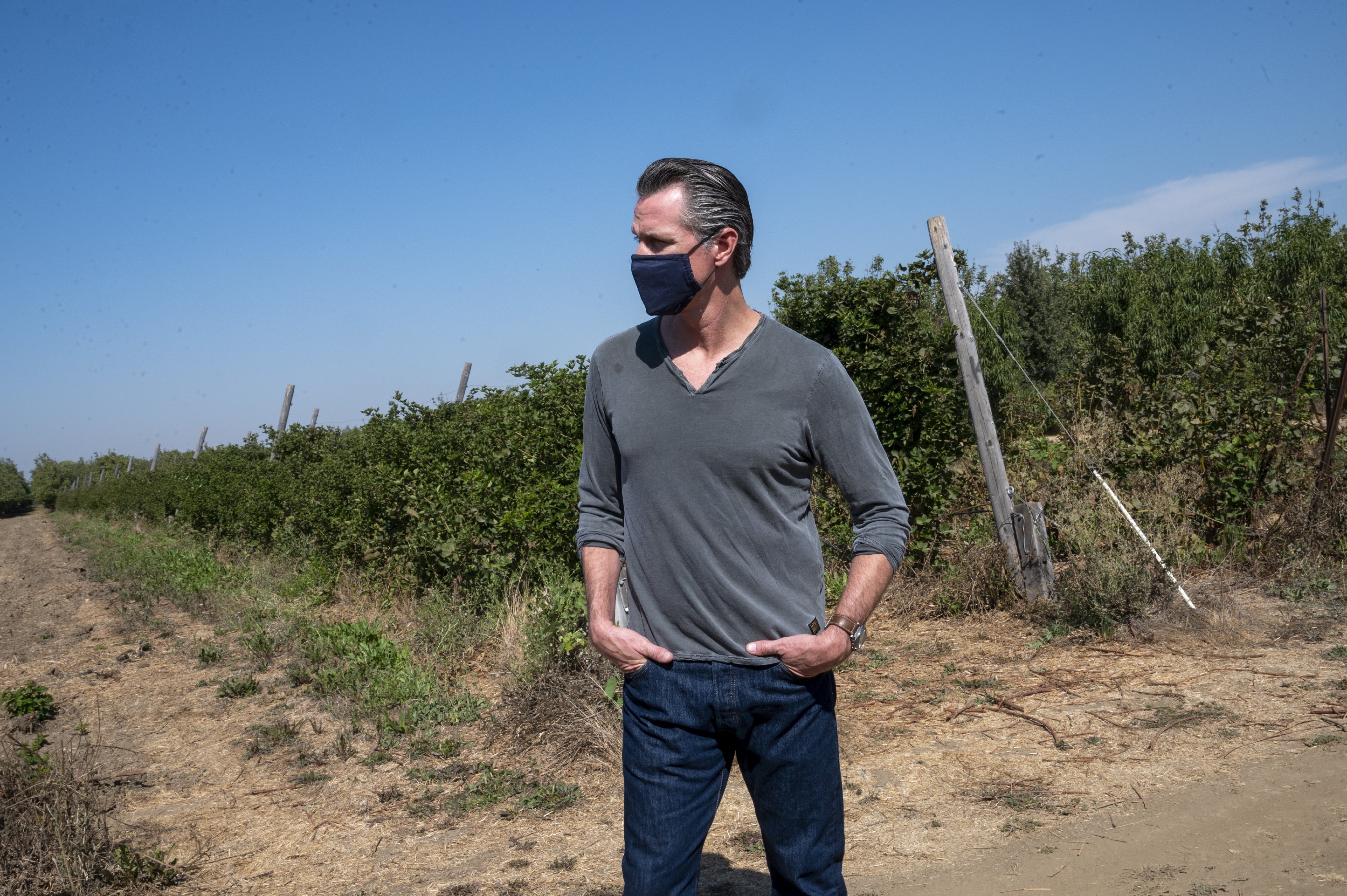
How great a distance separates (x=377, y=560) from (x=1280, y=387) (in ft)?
25.8

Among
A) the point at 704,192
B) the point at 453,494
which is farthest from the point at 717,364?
the point at 453,494

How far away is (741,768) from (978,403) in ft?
18.0

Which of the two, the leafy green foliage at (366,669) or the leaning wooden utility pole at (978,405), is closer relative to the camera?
the leafy green foliage at (366,669)

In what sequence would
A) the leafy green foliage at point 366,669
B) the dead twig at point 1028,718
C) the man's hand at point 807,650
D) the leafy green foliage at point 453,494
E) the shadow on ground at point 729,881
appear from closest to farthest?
the man's hand at point 807,650, the shadow on ground at point 729,881, the dead twig at point 1028,718, the leafy green foliage at point 366,669, the leafy green foliage at point 453,494

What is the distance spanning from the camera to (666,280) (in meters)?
→ 1.86

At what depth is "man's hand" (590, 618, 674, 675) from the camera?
5.94 ft

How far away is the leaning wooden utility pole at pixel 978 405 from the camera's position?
6742 mm

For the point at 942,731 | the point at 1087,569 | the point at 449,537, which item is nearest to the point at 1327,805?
the point at 942,731

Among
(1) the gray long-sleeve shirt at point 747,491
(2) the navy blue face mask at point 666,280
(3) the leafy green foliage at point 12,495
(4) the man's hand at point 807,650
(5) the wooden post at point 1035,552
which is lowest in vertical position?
(5) the wooden post at point 1035,552

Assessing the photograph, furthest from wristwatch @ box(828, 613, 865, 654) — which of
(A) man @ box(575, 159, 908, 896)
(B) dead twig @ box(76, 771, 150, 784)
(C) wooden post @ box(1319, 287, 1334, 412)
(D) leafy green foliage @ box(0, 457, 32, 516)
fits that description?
(D) leafy green foliage @ box(0, 457, 32, 516)

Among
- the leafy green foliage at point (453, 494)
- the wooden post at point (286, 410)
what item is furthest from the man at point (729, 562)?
A: the wooden post at point (286, 410)

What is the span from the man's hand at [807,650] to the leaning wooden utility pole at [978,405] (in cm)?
540

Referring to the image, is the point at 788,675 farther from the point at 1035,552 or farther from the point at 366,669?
the point at 1035,552

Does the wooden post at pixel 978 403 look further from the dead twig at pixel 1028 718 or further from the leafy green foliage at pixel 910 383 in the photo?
the dead twig at pixel 1028 718
